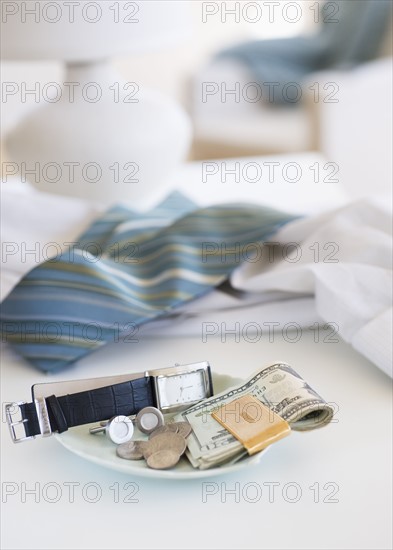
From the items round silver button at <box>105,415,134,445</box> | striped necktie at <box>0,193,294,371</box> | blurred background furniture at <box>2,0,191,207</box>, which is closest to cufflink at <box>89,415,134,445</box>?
round silver button at <box>105,415,134,445</box>

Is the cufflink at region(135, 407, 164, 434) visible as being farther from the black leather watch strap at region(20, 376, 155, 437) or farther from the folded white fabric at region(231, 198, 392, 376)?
the folded white fabric at region(231, 198, 392, 376)

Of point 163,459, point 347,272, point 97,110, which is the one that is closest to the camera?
point 163,459

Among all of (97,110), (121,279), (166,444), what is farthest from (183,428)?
(97,110)

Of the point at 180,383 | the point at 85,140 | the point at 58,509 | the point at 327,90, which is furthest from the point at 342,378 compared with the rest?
the point at 327,90

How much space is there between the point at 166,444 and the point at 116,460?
3cm

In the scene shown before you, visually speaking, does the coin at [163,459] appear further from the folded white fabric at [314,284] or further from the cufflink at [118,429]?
the folded white fabric at [314,284]

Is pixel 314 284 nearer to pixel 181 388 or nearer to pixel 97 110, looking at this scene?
pixel 181 388

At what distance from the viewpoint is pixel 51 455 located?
59 cm

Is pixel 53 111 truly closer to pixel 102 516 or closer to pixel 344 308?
pixel 344 308

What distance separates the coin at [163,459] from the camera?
52 cm

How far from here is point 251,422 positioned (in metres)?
0.54

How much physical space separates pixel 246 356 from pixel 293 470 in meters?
0.19

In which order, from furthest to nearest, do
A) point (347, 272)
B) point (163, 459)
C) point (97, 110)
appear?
point (97, 110) < point (347, 272) < point (163, 459)

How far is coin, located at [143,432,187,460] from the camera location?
533mm
